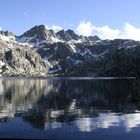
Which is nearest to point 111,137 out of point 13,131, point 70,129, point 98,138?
point 98,138

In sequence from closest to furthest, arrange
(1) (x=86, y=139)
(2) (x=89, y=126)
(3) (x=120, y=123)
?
(1) (x=86, y=139), (2) (x=89, y=126), (3) (x=120, y=123)

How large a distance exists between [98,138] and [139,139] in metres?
3.36

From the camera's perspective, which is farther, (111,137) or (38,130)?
(38,130)

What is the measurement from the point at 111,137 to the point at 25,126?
1224cm

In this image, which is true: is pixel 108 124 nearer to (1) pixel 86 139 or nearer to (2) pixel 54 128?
(2) pixel 54 128

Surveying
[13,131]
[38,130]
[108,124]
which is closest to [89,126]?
[108,124]

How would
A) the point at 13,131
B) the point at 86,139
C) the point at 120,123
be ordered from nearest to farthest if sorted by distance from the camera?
the point at 86,139, the point at 13,131, the point at 120,123

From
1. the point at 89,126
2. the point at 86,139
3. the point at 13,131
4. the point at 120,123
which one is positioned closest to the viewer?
the point at 86,139

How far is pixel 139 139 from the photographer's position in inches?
1185

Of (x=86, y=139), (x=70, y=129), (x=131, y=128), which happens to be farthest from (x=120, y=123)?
(x=86, y=139)

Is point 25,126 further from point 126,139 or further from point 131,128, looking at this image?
point 126,139

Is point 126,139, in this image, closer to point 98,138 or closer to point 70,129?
point 98,138

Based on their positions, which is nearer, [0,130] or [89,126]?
[0,130]

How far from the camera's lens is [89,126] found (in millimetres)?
40156
